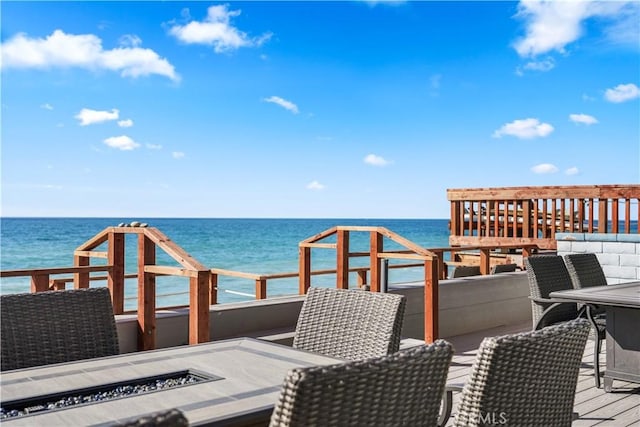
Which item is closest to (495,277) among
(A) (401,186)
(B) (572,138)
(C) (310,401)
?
(C) (310,401)

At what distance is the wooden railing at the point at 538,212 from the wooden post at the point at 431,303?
3.15m

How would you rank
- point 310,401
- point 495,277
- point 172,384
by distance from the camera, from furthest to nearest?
1. point 495,277
2. point 172,384
3. point 310,401

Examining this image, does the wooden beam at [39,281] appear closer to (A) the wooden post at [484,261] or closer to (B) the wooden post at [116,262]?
(B) the wooden post at [116,262]

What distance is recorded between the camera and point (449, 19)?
16984 mm

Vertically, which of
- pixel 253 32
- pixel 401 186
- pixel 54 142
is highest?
pixel 253 32

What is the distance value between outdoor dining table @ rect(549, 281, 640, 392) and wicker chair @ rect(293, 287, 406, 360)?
1.70m

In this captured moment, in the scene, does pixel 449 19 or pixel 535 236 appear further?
pixel 449 19

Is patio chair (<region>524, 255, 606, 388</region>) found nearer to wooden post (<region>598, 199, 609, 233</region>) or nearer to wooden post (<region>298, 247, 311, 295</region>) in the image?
wooden post (<region>298, 247, 311, 295</region>)

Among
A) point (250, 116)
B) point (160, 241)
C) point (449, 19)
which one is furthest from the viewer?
point (250, 116)

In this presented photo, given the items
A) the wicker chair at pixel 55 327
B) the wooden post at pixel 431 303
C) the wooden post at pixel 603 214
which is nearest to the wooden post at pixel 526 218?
the wooden post at pixel 603 214

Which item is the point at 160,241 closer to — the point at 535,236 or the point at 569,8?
the point at 535,236

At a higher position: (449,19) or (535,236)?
(449,19)

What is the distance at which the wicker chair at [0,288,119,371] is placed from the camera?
2.35m

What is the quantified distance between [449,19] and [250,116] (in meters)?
20.2
